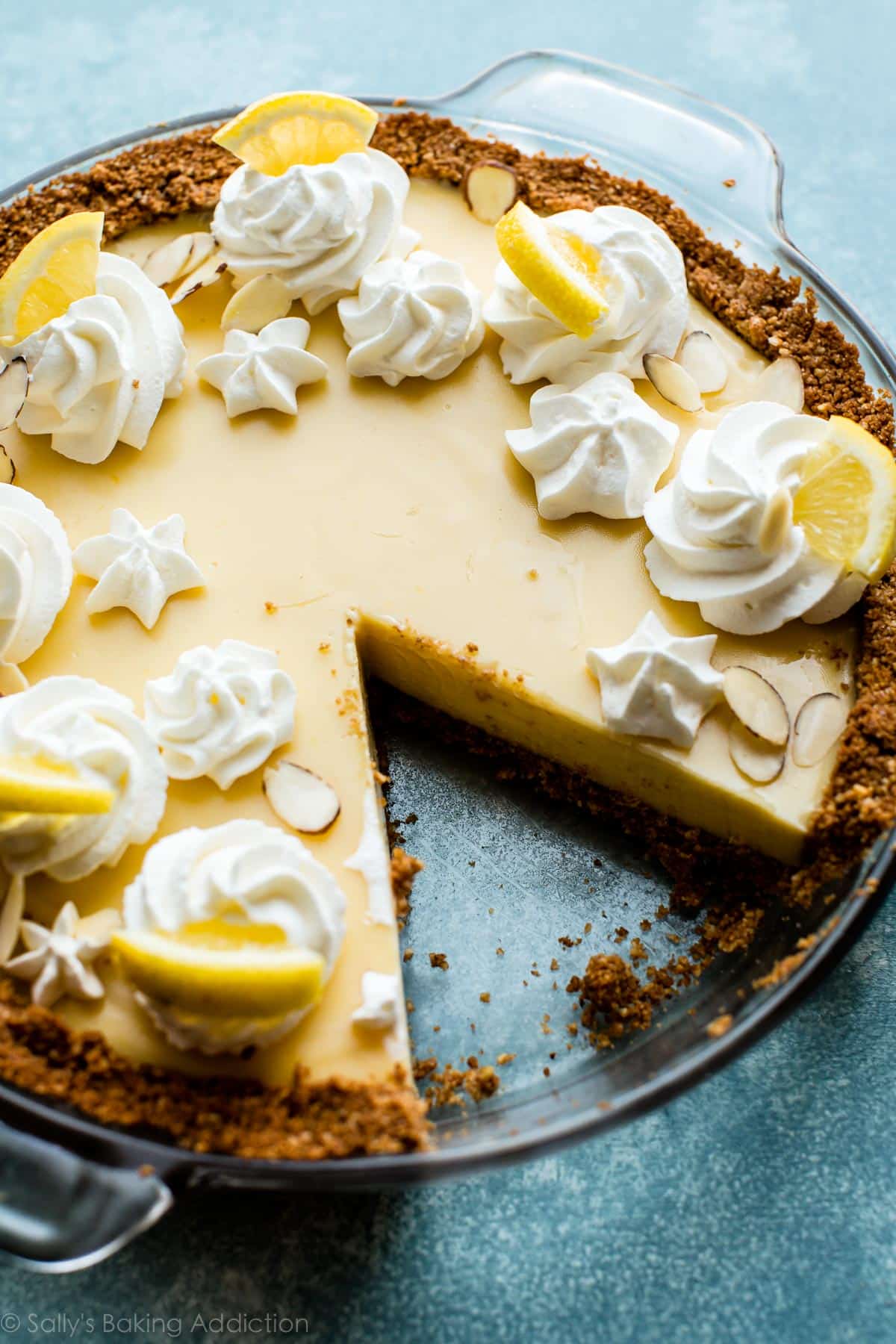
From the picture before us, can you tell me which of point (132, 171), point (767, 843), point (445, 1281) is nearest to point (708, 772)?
point (767, 843)

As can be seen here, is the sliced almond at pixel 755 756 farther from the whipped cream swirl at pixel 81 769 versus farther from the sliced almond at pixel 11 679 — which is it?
the sliced almond at pixel 11 679

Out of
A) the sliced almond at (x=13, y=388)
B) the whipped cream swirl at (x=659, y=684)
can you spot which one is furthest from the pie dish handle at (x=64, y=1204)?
the sliced almond at (x=13, y=388)

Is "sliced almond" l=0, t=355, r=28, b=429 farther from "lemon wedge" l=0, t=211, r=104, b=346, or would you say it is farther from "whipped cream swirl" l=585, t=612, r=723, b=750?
"whipped cream swirl" l=585, t=612, r=723, b=750

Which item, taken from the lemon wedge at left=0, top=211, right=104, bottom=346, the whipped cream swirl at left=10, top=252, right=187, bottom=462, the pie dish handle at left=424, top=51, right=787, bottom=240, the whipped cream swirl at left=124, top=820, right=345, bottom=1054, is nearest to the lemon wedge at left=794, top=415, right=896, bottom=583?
the pie dish handle at left=424, top=51, right=787, bottom=240

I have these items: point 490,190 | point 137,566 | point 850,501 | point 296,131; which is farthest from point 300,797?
point 490,190

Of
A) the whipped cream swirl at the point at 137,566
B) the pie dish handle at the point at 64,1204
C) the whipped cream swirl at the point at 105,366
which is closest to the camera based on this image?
the pie dish handle at the point at 64,1204

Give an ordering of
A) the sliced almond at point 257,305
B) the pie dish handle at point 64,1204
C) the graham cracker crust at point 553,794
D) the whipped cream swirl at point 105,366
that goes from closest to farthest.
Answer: the pie dish handle at point 64,1204 → the graham cracker crust at point 553,794 → the whipped cream swirl at point 105,366 → the sliced almond at point 257,305
